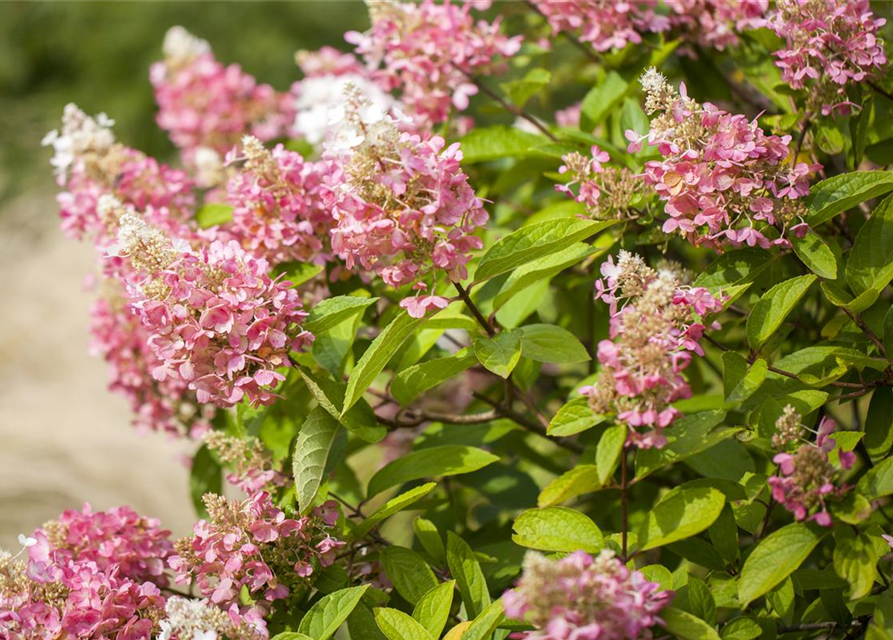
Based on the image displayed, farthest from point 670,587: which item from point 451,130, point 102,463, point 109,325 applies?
point 102,463

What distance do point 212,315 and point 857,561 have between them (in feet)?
2.19

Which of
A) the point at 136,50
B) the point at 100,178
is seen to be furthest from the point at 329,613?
the point at 136,50

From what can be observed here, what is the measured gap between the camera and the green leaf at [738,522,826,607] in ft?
2.77

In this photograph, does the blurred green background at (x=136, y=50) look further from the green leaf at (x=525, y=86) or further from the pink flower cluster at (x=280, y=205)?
the pink flower cluster at (x=280, y=205)

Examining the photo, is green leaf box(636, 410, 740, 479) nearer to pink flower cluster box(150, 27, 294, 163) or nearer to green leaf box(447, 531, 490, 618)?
green leaf box(447, 531, 490, 618)

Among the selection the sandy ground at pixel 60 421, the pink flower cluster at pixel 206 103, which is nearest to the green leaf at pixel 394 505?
the sandy ground at pixel 60 421

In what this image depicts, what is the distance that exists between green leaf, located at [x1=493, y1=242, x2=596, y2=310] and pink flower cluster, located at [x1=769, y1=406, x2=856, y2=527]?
27 centimetres

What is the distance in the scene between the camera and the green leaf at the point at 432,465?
3.58 feet

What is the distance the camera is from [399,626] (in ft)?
3.10

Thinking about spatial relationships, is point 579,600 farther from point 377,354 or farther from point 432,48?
point 432,48

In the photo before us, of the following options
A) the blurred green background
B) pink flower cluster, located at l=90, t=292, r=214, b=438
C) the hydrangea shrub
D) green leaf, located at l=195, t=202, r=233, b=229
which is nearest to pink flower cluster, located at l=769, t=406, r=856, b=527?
the hydrangea shrub

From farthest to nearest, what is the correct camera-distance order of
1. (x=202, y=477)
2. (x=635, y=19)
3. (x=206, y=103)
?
(x=206, y=103)
(x=202, y=477)
(x=635, y=19)

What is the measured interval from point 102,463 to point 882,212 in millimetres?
1966

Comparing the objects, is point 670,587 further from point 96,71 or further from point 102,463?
point 96,71
